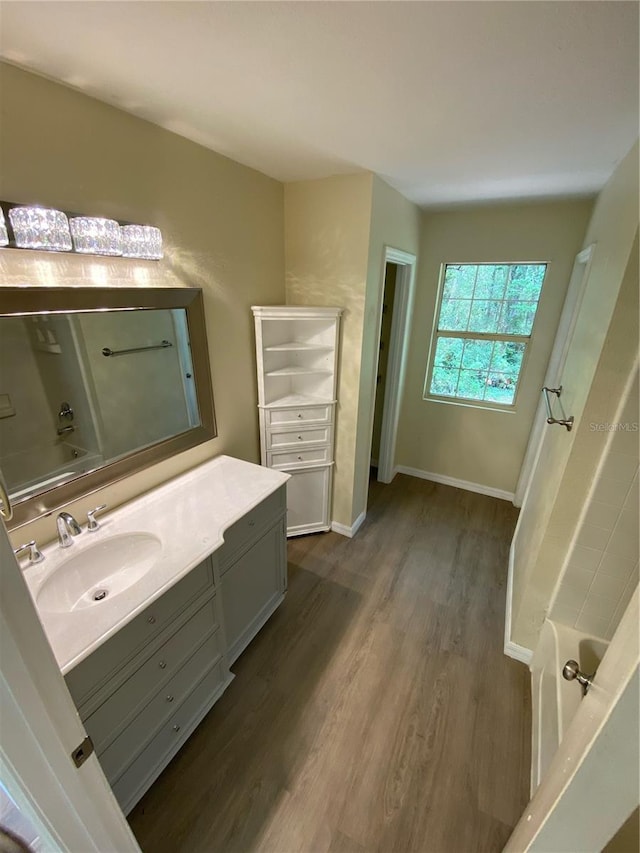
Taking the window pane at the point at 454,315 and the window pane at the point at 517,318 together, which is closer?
the window pane at the point at 517,318

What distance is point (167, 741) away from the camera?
1336 millimetres

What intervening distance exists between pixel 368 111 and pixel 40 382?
59.5 inches

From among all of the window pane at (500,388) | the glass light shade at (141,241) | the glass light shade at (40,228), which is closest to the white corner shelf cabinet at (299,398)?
the glass light shade at (141,241)

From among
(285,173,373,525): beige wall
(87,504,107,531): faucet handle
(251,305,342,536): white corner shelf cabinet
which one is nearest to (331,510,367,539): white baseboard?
(251,305,342,536): white corner shelf cabinet

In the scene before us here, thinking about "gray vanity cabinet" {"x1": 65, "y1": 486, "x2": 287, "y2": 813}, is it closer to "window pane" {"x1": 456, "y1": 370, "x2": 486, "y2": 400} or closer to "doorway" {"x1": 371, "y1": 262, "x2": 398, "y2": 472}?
"doorway" {"x1": 371, "y1": 262, "x2": 398, "y2": 472}

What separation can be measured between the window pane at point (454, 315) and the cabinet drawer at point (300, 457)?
1.60 meters

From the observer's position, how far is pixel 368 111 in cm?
123

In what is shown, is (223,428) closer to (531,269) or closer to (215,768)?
(215,768)

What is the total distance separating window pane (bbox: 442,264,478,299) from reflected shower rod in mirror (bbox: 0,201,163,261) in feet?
7.68

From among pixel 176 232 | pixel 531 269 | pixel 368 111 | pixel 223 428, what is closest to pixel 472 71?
pixel 368 111

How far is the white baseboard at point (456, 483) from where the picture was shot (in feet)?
10.5

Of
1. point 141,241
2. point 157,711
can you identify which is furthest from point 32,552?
point 141,241

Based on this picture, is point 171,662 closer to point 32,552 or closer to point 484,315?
point 32,552

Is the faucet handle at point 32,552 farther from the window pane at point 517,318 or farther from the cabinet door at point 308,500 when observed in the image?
the window pane at point 517,318
